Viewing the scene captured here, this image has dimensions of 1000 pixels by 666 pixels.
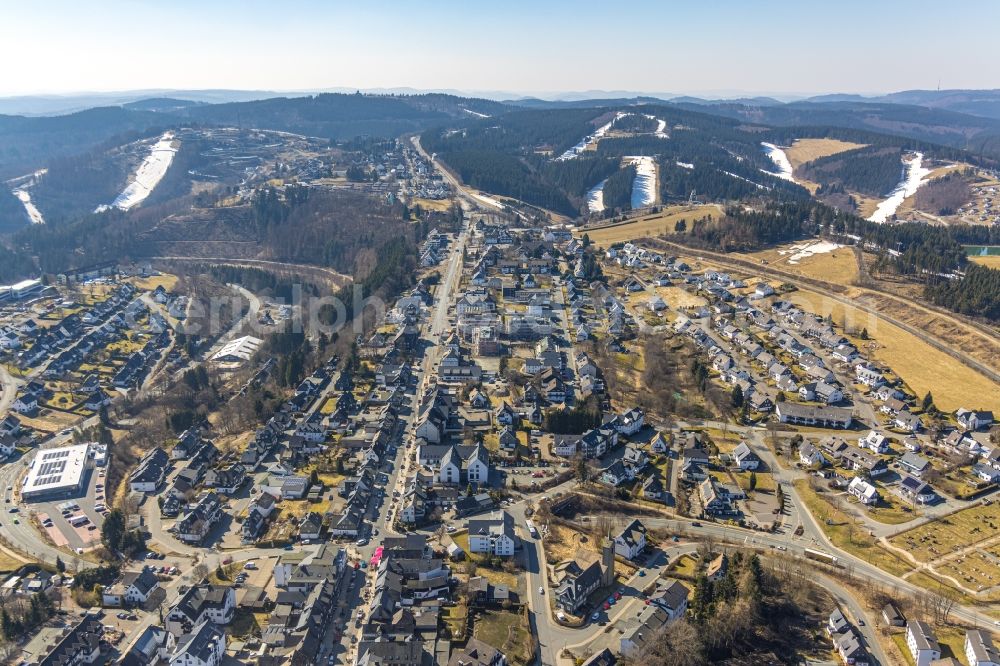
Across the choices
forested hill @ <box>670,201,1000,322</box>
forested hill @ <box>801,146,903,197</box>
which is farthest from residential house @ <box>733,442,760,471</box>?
forested hill @ <box>801,146,903,197</box>

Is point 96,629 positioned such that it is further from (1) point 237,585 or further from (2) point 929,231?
(2) point 929,231

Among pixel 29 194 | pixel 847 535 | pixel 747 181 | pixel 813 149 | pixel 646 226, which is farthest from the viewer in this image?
pixel 813 149

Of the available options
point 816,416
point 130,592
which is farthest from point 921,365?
point 130,592

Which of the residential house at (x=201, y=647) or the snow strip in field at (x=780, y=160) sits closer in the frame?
the residential house at (x=201, y=647)

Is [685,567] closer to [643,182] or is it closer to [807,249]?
[807,249]

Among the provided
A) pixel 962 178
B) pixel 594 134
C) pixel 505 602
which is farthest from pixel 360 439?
pixel 594 134

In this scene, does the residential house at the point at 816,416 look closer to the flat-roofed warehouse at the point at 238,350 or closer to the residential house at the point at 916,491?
the residential house at the point at 916,491

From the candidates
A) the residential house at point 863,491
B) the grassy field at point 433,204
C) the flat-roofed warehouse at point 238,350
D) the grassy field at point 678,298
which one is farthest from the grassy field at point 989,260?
the flat-roofed warehouse at point 238,350
